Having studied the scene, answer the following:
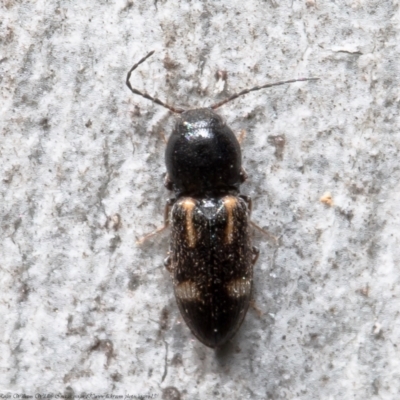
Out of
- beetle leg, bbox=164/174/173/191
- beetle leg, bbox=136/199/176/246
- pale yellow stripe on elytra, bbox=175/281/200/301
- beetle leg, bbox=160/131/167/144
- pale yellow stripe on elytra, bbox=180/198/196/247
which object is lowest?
pale yellow stripe on elytra, bbox=175/281/200/301

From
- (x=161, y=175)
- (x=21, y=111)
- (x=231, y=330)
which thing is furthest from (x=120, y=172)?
(x=231, y=330)

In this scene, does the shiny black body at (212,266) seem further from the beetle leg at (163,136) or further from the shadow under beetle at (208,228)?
the beetle leg at (163,136)

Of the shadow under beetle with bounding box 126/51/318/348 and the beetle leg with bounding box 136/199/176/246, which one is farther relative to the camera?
the beetle leg with bounding box 136/199/176/246

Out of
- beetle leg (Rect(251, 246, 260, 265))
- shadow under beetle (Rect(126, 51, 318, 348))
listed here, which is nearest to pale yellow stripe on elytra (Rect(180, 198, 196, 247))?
shadow under beetle (Rect(126, 51, 318, 348))

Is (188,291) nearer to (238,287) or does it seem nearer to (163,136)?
(238,287)

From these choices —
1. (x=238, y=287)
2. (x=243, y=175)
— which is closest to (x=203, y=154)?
(x=243, y=175)

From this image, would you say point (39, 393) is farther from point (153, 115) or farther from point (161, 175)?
point (153, 115)

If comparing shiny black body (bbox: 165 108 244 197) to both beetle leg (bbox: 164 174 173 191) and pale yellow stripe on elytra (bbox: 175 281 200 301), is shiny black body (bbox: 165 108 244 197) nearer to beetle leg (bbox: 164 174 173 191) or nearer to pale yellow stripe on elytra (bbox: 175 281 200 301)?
beetle leg (bbox: 164 174 173 191)

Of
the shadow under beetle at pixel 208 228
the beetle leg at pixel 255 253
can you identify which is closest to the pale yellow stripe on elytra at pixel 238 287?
the shadow under beetle at pixel 208 228
